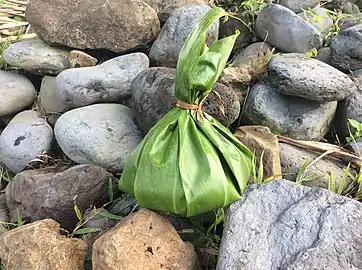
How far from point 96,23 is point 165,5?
366 mm

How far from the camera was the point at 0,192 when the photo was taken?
219 centimetres

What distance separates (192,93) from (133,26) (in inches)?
34.4

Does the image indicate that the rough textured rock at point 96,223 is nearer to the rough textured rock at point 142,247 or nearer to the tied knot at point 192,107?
the rough textured rock at point 142,247

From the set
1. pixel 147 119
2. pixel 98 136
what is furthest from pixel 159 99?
pixel 98 136

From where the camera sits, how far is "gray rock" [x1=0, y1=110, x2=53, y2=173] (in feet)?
6.97

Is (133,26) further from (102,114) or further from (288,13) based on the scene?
(288,13)

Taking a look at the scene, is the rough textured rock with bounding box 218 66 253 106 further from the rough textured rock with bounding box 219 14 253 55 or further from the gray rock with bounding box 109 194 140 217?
the gray rock with bounding box 109 194 140 217

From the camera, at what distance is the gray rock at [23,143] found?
2.12 metres

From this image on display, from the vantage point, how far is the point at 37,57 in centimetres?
231

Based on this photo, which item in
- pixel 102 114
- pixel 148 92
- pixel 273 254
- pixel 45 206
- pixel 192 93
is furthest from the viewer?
pixel 102 114

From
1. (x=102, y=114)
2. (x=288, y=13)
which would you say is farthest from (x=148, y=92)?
(x=288, y=13)

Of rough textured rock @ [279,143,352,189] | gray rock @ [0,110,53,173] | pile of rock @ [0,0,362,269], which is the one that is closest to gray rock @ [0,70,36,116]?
pile of rock @ [0,0,362,269]

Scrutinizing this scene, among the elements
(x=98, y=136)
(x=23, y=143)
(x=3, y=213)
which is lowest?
(x=3, y=213)

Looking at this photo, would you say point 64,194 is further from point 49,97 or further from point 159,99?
point 49,97
